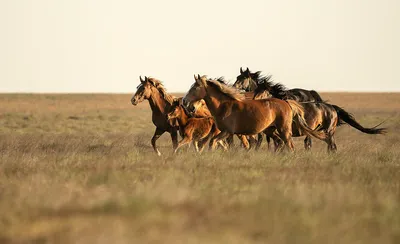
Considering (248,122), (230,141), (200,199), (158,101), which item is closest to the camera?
(200,199)

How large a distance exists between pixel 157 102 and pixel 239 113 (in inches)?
103

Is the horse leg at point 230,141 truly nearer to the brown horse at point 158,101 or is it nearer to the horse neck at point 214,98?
the brown horse at point 158,101

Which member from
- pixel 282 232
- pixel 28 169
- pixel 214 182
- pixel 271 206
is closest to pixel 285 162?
pixel 214 182

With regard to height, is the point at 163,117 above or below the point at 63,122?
above

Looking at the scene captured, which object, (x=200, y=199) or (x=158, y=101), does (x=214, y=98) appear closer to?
(x=158, y=101)

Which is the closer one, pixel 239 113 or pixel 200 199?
pixel 200 199

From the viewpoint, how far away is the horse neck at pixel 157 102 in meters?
15.6

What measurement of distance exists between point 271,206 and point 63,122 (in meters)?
31.8

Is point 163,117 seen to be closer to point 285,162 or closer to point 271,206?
point 285,162

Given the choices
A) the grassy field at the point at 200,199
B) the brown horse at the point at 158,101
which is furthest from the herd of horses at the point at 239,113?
the grassy field at the point at 200,199

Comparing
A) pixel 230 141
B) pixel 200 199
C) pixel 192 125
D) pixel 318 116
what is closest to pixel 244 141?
pixel 230 141

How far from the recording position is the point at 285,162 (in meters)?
11.9

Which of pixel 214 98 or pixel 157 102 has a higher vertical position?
pixel 214 98

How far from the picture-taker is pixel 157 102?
51.3ft
